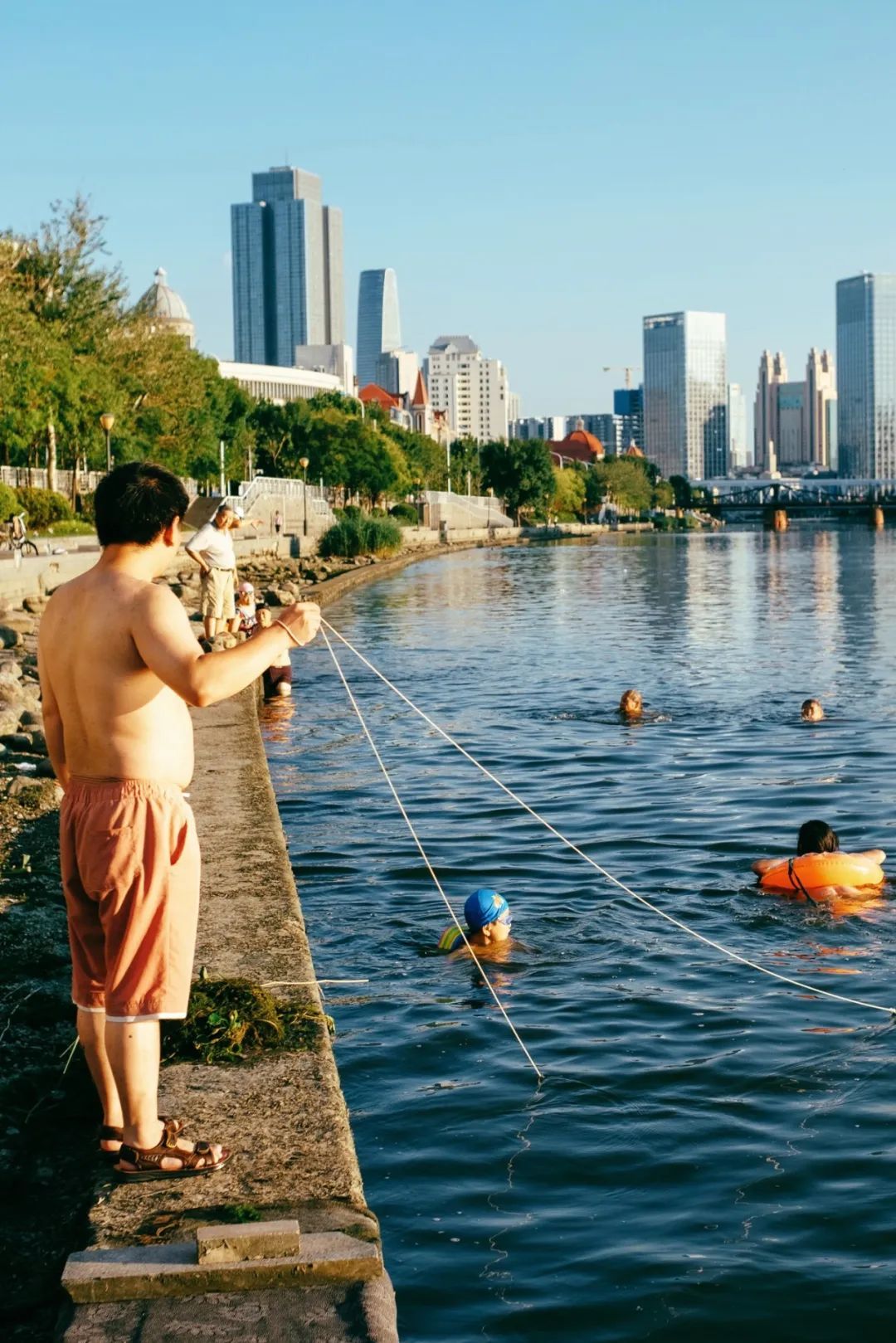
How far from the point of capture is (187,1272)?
13.8 ft

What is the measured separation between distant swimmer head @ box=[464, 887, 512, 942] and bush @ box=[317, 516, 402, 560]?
67200mm

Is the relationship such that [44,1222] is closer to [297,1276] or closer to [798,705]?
[297,1276]

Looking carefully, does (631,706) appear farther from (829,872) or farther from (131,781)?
(131,781)

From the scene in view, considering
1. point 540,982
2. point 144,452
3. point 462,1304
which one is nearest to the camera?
point 462,1304

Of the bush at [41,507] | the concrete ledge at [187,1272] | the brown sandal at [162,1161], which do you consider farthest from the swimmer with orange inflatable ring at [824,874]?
the bush at [41,507]

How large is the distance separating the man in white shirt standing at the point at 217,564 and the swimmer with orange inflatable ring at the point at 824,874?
8675 mm

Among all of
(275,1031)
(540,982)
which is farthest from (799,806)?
(275,1031)

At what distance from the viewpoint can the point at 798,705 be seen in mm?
23766

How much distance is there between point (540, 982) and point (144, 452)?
65892 millimetres

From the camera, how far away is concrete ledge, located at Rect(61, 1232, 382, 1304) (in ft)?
13.8

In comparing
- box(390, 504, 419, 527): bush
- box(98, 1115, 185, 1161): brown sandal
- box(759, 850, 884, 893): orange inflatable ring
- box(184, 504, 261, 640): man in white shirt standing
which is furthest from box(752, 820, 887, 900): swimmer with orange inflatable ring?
box(390, 504, 419, 527): bush

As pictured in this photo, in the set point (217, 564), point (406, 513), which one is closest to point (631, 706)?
point (217, 564)

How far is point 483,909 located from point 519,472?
167 metres

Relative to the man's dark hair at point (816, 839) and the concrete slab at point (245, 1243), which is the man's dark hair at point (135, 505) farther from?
the man's dark hair at point (816, 839)
